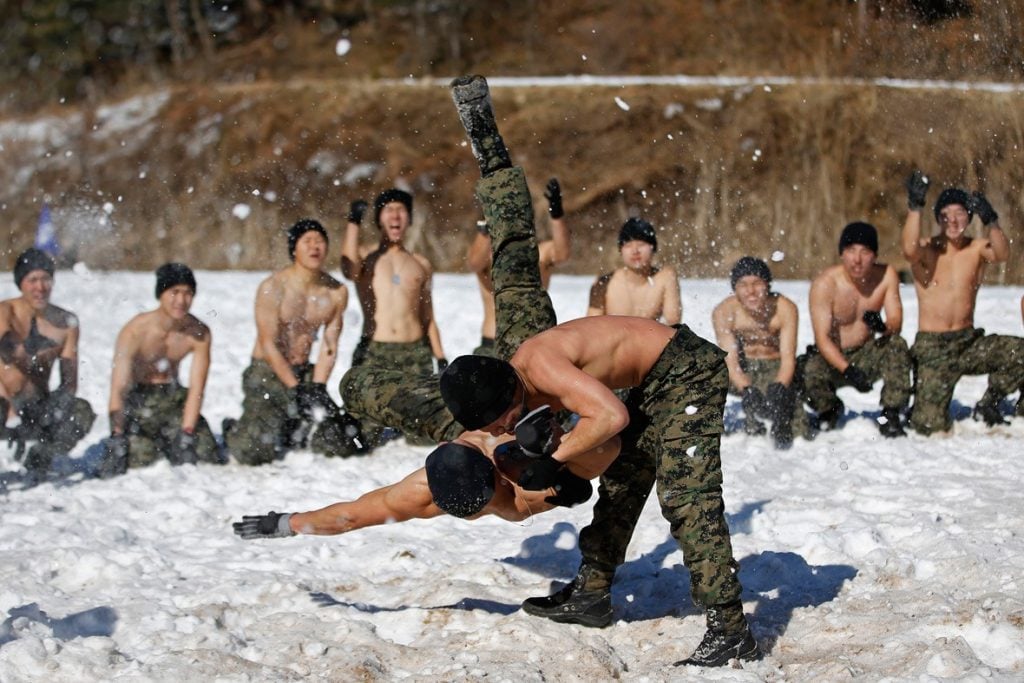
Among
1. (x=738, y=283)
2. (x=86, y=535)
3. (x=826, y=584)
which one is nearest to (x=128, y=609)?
(x=86, y=535)

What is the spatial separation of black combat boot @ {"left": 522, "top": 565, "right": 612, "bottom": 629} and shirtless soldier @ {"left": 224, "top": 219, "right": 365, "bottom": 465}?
2574mm

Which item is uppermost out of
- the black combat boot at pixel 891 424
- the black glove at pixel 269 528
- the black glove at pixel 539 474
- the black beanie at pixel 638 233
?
the black beanie at pixel 638 233

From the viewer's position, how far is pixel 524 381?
419 centimetres

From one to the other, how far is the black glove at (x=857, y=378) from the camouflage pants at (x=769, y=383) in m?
0.28

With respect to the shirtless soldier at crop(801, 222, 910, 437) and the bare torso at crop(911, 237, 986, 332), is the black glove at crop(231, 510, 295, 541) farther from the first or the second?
the bare torso at crop(911, 237, 986, 332)

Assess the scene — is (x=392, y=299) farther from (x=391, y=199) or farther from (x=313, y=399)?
(x=313, y=399)

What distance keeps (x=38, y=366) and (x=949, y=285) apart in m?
4.91

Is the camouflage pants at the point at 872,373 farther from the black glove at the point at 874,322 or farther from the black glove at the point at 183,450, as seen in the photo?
the black glove at the point at 183,450

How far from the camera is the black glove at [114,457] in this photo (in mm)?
6746

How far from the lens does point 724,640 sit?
13.9 feet

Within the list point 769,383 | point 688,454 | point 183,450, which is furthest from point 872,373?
point 183,450

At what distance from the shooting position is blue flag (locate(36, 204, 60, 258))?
1612 cm

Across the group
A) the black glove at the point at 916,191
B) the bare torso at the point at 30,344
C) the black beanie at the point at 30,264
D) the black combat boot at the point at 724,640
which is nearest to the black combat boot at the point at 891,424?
the black glove at the point at 916,191

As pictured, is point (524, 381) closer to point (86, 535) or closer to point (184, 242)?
point (86, 535)
